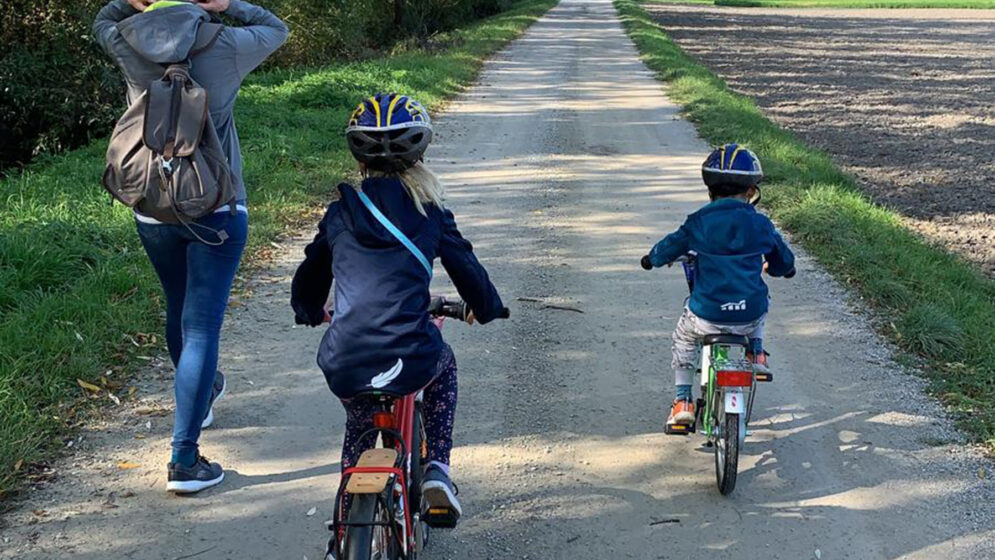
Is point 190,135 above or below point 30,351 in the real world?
above

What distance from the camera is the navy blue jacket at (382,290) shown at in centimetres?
297

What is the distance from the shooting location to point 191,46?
3.57 meters

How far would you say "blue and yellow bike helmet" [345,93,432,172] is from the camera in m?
3.09

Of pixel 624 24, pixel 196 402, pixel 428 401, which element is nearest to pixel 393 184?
pixel 428 401

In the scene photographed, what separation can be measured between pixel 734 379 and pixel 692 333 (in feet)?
1.52

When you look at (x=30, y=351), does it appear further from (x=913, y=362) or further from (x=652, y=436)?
(x=913, y=362)

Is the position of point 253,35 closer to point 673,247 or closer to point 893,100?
point 673,247

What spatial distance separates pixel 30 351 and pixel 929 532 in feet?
15.2

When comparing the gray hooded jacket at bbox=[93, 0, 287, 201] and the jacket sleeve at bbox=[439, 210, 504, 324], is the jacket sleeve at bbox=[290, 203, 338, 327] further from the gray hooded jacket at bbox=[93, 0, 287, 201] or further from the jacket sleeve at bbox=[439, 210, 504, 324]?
the gray hooded jacket at bbox=[93, 0, 287, 201]

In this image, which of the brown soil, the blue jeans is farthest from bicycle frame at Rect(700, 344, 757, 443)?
the brown soil

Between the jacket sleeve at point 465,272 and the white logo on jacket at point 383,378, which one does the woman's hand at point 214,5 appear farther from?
the white logo on jacket at point 383,378

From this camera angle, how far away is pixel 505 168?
10773 millimetres

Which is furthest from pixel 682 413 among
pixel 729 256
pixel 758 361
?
pixel 729 256

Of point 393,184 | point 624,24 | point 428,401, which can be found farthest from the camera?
point 624,24
